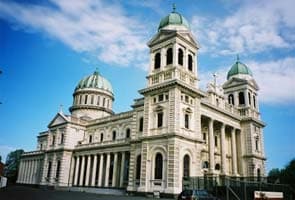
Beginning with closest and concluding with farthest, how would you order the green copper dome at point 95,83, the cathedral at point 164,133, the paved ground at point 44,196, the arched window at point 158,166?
the paved ground at point 44,196 → the arched window at point 158,166 → the cathedral at point 164,133 → the green copper dome at point 95,83

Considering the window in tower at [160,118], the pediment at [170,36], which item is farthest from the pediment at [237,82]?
the window in tower at [160,118]

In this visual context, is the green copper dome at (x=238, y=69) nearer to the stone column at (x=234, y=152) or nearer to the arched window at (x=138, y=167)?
the stone column at (x=234, y=152)

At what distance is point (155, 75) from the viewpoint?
4081 centimetres

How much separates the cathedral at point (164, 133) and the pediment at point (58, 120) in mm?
249

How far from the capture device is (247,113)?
52.0 meters

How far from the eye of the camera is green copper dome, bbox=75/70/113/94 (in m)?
77.0

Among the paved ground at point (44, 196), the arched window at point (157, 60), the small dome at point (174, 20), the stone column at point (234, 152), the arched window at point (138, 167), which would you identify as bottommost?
the paved ground at point (44, 196)

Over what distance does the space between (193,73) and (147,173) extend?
606 inches

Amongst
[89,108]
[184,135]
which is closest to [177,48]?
[184,135]

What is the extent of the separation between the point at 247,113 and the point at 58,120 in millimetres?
39463

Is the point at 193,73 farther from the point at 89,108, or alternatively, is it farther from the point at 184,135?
the point at 89,108

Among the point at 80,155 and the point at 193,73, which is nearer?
the point at 193,73

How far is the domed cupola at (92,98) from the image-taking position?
73.3 metres

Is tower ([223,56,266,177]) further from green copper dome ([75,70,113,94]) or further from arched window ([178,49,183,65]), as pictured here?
green copper dome ([75,70,113,94])
